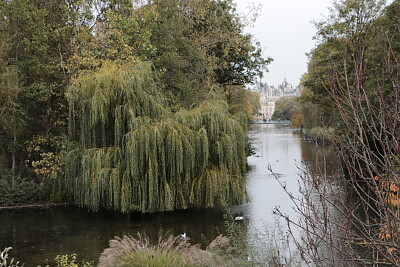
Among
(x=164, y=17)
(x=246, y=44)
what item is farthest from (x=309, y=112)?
(x=164, y=17)

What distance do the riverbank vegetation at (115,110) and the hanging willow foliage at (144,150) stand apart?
1.3 inches

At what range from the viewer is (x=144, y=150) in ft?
44.1

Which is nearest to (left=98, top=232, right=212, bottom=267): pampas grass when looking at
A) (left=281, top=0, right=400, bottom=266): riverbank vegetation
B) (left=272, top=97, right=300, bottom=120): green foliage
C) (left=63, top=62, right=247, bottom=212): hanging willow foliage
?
(left=281, top=0, right=400, bottom=266): riverbank vegetation

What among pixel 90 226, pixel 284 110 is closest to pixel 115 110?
pixel 90 226

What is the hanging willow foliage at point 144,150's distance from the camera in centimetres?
1346

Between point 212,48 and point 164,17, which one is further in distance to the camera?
point 212,48

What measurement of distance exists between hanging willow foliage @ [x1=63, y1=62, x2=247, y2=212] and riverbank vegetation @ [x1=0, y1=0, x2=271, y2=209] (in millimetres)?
34

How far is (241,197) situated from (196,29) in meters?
12.5

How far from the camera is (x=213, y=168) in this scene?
47.5 ft

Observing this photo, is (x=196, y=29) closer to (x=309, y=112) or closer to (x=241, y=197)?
(x=241, y=197)

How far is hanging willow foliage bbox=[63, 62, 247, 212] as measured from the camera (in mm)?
13461

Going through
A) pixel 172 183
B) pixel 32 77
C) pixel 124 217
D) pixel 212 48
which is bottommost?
pixel 124 217

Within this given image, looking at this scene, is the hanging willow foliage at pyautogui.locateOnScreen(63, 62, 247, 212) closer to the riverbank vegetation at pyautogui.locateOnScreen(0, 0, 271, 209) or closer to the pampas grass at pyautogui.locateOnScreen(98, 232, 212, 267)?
the riverbank vegetation at pyautogui.locateOnScreen(0, 0, 271, 209)

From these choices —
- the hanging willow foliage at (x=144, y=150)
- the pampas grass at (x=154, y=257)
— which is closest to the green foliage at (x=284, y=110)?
the hanging willow foliage at (x=144, y=150)
